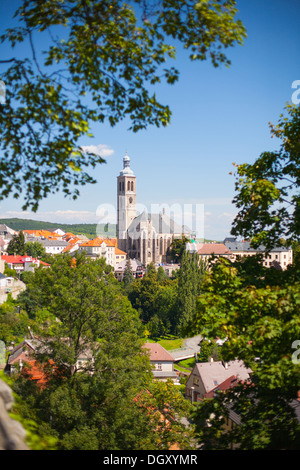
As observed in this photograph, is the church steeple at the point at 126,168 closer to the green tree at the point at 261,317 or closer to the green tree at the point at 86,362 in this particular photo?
the green tree at the point at 86,362

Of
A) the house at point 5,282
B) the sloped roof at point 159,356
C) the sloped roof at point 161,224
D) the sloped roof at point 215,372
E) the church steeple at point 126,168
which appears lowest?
the sloped roof at point 159,356

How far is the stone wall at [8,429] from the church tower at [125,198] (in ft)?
303

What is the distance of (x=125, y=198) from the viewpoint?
326ft

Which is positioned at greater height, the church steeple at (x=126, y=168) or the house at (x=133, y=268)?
the church steeple at (x=126, y=168)

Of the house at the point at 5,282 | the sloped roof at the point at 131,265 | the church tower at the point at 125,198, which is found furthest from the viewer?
the church tower at the point at 125,198

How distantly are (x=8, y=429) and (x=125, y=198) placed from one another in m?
96.9

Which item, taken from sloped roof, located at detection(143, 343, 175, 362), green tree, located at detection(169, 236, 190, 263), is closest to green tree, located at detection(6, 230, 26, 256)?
green tree, located at detection(169, 236, 190, 263)

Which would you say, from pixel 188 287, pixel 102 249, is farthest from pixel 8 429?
pixel 102 249

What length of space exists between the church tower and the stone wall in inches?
Result: 3631

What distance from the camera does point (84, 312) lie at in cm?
1230

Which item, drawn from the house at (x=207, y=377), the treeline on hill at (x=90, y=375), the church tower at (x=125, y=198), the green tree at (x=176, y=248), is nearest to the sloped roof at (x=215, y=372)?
the house at (x=207, y=377)

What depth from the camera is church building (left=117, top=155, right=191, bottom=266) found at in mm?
90000

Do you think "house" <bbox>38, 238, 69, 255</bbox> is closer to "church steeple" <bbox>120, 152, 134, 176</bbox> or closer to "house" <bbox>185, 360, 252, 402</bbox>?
"church steeple" <bbox>120, 152, 134, 176</bbox>

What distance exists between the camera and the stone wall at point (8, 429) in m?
3.15
